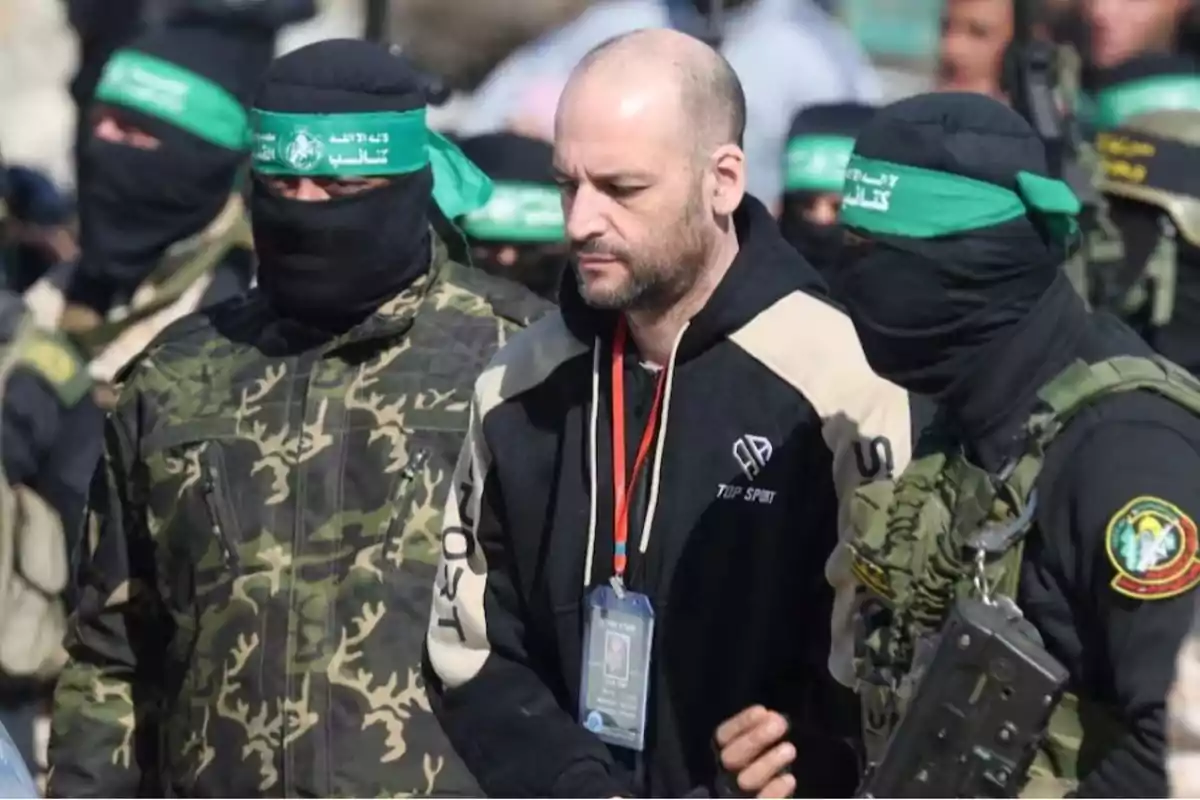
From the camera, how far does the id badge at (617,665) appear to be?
3768 millimetres

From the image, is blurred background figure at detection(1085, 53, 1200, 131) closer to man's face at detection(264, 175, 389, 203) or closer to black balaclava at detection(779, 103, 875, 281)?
black balaclava at detection(779, 103, 875, 281)

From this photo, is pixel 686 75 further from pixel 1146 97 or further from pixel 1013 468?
pixel 1146 97

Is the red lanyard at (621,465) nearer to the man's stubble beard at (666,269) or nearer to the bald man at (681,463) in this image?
the bald man at (681,463)

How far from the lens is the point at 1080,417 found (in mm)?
3420

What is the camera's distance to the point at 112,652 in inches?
178

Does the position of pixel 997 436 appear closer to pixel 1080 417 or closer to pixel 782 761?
pixel 1080 417

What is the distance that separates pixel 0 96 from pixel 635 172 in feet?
20.6

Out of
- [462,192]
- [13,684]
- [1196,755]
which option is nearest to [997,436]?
[1196,755]

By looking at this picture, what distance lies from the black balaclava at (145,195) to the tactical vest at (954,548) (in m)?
3.09

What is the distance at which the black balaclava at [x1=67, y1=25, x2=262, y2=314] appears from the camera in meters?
6.30

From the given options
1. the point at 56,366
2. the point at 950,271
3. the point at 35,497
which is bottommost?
the point at 35,497

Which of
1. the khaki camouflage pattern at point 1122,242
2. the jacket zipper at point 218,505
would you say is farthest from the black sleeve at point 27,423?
the khaki camouflage pattern at point 1122,242

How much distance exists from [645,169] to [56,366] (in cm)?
227

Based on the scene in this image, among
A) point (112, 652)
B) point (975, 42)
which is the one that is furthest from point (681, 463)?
point (975, 42)
